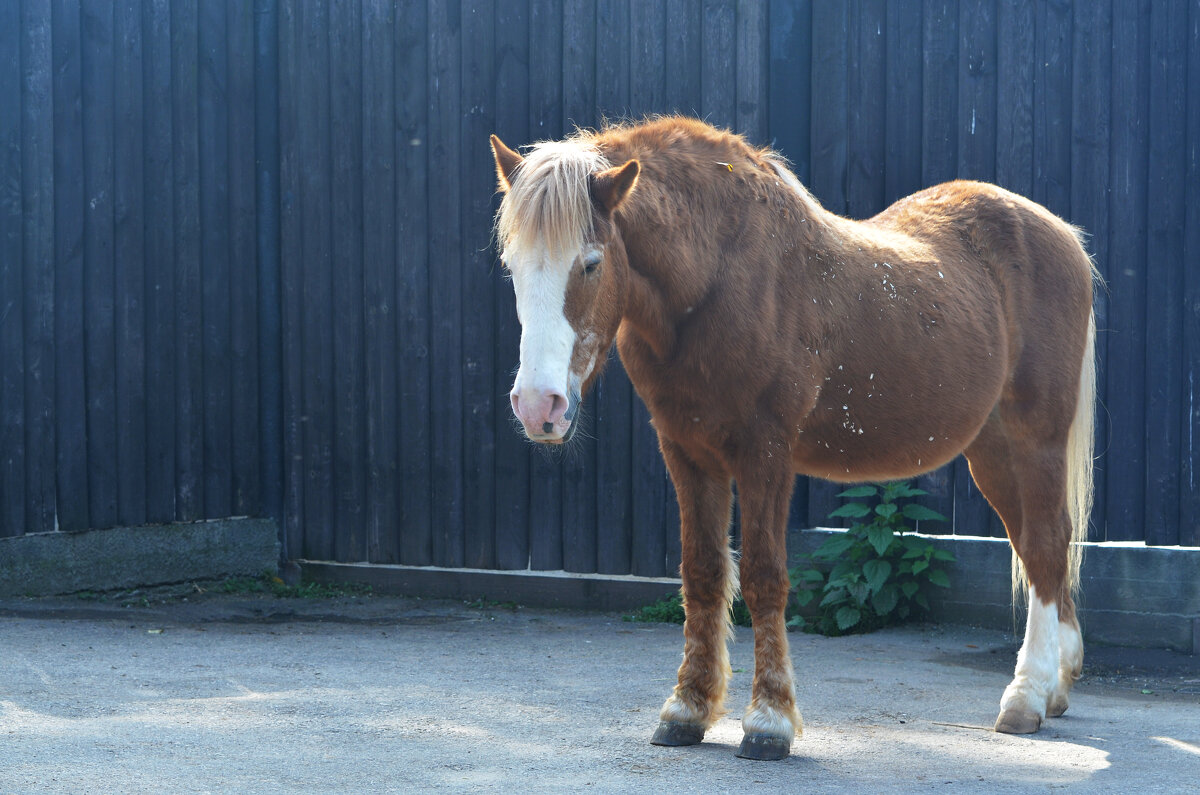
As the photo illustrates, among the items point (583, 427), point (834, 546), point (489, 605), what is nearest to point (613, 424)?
point (583, 427)

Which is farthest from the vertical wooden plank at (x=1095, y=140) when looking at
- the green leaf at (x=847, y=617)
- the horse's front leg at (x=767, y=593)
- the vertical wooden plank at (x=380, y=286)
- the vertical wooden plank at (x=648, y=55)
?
the vertical wooden plank at (x=380, y=286)

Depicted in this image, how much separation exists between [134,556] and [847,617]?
3.87 meters

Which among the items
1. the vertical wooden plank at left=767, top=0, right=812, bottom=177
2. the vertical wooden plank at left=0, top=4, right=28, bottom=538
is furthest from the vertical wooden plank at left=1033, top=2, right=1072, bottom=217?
the vertical wooden plank at left=0, top=4, right=28, bottom=538

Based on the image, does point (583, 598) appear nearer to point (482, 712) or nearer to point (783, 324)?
point (482, 712)

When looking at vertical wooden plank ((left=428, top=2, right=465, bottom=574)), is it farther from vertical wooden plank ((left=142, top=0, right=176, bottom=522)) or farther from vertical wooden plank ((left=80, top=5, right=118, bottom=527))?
vertical wooden plank ((left=80, top=5, right=118, bottom=527))

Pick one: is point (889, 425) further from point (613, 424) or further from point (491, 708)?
point (613, 424)

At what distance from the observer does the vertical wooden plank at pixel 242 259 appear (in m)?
6.84

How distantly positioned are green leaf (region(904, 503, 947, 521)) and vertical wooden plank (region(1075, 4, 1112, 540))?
2.38 feet

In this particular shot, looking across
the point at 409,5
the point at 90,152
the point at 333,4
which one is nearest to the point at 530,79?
the point at 409,5

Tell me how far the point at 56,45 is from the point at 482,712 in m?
4.42

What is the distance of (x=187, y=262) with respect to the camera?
6668 millimetres

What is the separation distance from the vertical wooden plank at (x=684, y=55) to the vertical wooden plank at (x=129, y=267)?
2.97 metres

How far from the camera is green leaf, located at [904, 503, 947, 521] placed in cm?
572

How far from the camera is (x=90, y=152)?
636 centimetres
